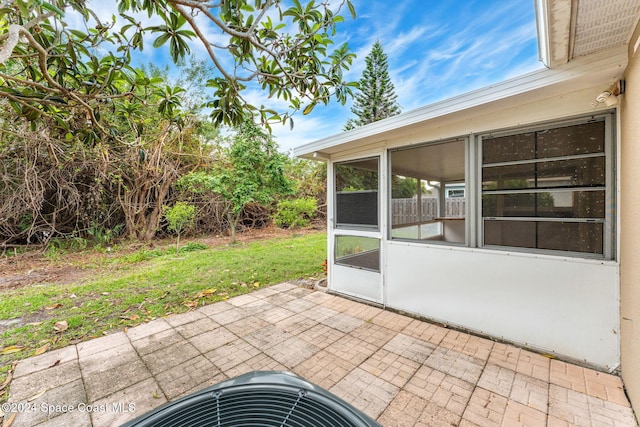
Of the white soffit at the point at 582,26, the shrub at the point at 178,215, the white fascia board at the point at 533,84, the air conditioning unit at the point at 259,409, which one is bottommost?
the air conditioning unit at the point at 259,409

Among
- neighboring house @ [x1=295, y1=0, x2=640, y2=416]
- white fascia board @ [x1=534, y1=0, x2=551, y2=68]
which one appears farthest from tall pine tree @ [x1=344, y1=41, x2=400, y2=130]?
white fascia board @ [x1=534, y1=0, x2=551, y2=68]

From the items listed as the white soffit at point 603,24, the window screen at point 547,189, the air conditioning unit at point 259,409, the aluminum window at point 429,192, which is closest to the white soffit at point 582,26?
the white soffit at point 603,24

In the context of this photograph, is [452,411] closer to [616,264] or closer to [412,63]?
[616,264]

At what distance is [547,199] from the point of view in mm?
2383

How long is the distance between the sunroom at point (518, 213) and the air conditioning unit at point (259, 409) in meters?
2.36

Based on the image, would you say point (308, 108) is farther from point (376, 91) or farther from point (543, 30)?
point (376, 91)

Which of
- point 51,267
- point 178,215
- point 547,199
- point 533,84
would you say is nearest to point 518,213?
point 547,199

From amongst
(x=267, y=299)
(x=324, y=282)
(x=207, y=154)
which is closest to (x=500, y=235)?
(x=324, y=282)

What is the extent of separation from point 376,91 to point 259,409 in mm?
18957

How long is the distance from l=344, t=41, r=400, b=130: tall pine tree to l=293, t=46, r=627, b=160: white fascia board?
15262mm

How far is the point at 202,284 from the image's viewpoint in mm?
4484

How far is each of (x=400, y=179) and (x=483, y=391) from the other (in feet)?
8.19

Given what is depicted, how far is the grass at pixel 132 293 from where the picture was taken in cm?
288

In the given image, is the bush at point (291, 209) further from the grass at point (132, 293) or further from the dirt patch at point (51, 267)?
the grass at point (132, 293)
